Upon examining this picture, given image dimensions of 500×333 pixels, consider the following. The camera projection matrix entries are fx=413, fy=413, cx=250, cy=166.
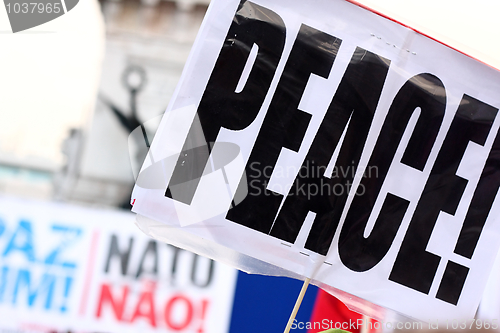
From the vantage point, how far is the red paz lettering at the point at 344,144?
146cm

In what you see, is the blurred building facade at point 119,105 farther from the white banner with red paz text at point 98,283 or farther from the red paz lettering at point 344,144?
the red paz lettering at point 344,144

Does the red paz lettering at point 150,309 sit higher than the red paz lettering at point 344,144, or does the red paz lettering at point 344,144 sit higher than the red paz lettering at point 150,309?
the red paz lettering at point 344,144

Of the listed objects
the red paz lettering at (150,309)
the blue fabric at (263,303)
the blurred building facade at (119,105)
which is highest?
the blurred building facade at (119,105)

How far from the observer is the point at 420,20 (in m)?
1.94

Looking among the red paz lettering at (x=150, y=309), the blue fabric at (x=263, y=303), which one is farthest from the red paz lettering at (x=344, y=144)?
the red paz lettering at (x=150, y=309)

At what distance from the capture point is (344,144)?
151cm

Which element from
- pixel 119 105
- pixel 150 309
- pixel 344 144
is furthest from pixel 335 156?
pixel 119 105

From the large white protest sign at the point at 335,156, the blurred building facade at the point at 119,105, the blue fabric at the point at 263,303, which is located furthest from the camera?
the blurred building facade at the point at 119,105

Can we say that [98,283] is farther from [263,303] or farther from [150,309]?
[263,303]

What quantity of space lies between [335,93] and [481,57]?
0.61 meters

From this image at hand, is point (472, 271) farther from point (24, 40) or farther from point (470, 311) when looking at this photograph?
point (24, 40)

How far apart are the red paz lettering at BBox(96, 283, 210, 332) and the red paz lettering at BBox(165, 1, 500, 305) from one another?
170cm

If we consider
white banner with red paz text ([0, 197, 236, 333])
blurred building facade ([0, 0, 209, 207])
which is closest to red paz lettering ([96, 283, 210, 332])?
white banner with red paz text ([0, 197, 236, 333])

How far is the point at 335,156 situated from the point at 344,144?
56 mm
